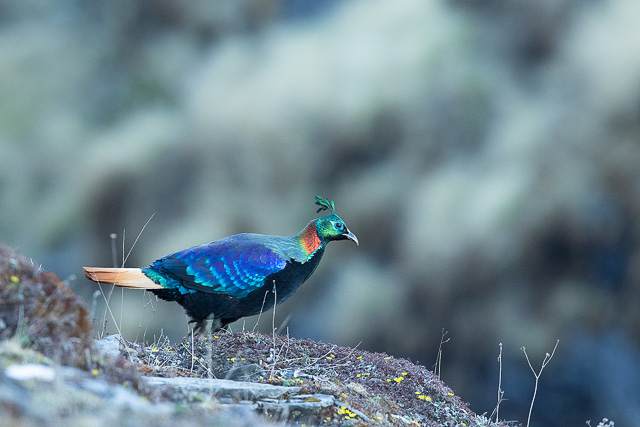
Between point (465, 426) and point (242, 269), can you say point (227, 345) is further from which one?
point (465, 426)

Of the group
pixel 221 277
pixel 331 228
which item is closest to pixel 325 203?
pixel 331 228

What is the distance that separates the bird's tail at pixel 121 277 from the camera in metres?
7.55

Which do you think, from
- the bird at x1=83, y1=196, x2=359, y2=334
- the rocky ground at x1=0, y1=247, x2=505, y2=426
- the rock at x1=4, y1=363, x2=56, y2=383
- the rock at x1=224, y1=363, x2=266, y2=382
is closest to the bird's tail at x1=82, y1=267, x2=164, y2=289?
the bird at x1=83, y1=196, x2=359, y2=334

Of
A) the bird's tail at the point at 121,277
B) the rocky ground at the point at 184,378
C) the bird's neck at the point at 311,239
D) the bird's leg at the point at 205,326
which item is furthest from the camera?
the bird's neck at the point at 311,239

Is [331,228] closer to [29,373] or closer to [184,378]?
[184,378]

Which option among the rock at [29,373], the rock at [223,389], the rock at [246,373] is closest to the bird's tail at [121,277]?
the rock at [246,373]

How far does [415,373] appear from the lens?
7.73m

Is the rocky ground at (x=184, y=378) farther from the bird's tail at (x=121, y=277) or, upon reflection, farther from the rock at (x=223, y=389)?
the bird's tail at (x=121, y=277)

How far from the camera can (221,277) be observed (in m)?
7.71

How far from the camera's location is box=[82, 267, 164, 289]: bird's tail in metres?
7.55

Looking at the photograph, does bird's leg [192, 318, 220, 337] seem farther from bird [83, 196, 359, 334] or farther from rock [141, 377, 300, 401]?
rock [141, 377, 300, 401]

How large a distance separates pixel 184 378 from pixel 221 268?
1.87 meters

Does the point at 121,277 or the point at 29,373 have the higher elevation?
the point at 121,277

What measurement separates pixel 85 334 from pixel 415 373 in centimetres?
382
